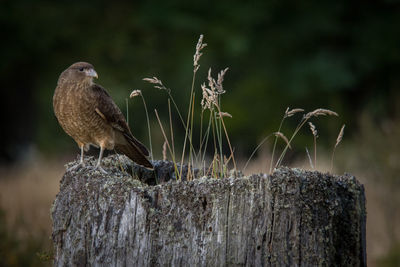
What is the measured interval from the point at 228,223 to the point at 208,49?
10.3 meters

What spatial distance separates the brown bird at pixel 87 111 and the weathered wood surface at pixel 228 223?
1.43m

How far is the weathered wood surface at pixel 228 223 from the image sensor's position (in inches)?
104

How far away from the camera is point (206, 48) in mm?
12633

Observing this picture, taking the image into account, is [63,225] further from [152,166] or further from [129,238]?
[152,166]

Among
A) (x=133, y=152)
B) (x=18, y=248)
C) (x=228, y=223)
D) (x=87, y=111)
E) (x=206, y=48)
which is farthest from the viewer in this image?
(x=206, y=48)

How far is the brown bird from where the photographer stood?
4.39 meters

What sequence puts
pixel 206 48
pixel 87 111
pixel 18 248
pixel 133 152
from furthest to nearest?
1. pixel 206 48
2. pixel 18 248
3. pixel 87 111
4. pixel 133 152

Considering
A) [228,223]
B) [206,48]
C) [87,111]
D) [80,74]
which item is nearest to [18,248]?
[87,111]

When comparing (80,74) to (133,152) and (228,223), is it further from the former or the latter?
(228,223)

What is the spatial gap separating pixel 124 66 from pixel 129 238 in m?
9.81

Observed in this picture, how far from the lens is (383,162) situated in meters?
7.88

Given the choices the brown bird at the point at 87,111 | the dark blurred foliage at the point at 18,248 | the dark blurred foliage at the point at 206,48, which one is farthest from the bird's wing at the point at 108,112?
the dark blurred foliage at the point at 206,48

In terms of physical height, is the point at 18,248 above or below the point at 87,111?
below

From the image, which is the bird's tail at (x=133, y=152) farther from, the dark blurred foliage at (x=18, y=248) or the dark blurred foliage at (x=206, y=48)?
the dark blurred foliage at (x=206, y=48)
